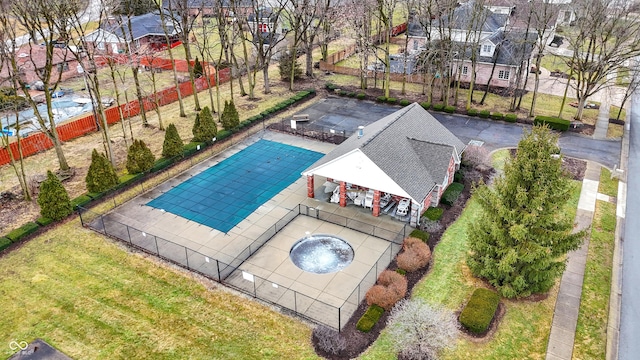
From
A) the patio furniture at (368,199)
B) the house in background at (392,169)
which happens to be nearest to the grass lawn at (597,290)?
the house in background at (392,169)

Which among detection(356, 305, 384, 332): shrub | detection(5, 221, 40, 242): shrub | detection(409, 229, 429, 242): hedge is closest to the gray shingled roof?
detection(409, 229, 429, 242): hedge

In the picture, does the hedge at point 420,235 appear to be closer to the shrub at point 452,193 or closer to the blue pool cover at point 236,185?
the shrub at point 452,193

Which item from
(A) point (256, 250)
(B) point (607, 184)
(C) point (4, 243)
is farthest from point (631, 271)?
(C) point (4, 243)

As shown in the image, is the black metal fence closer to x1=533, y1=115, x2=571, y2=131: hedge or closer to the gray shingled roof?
the gray shingled roof

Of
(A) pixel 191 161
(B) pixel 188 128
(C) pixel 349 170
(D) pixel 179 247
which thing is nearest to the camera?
(D) pixel 179 247

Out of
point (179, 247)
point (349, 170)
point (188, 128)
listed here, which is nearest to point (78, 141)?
point (188, 128)

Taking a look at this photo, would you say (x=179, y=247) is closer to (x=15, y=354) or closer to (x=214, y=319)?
(x=214, y=319)

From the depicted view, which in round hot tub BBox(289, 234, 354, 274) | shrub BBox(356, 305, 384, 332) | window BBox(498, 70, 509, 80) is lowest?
round hot tub BBox(289, 234, 354, 274)
